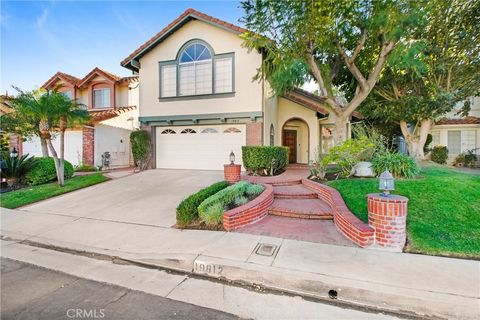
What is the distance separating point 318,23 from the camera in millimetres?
9453

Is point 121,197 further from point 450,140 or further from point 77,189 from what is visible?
point 450,140

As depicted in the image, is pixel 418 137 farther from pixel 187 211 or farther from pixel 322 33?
pixel 187 211

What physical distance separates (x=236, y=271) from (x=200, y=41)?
12079 mm

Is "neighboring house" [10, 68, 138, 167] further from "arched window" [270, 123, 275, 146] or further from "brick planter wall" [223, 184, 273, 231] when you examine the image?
"brick planter wall" [223, 184, 273, 231]

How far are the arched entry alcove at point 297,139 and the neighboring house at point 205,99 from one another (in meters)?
1.08

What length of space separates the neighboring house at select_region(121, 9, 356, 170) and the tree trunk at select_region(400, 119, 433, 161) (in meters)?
6.00

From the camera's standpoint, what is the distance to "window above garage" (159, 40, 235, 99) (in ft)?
40.8

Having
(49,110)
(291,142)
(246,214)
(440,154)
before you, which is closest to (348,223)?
(246,214)

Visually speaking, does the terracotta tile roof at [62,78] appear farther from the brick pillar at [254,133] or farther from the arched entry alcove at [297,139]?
the arched entry alcove at [297,139]

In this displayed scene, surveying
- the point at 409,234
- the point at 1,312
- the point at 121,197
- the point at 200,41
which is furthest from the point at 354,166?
the point at 200,41

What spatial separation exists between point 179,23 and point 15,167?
33.3 feet

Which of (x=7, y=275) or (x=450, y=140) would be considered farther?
(x=450, y=140)

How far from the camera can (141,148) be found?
44.4ft

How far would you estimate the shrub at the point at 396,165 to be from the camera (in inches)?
299
